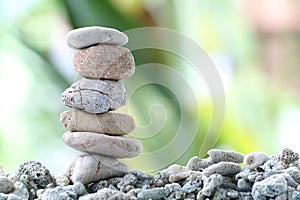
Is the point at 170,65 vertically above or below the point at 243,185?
above

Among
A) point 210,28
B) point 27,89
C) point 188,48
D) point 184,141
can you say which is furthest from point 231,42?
point 27,89

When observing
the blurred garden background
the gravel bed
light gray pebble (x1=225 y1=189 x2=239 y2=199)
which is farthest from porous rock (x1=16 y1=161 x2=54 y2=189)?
the blurred garden background

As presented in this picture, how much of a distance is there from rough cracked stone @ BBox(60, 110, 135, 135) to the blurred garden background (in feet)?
2.16

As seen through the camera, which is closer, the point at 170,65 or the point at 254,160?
the point at 254,160

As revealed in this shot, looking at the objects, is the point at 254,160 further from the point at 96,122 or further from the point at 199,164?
the point at 96,122

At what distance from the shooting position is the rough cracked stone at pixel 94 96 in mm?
737

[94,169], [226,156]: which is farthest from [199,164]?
[94,169]

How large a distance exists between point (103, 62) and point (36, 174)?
16 cm

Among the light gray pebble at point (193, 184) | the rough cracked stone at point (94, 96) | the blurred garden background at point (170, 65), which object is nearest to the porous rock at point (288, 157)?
the light gray pebble at point (193, 184)

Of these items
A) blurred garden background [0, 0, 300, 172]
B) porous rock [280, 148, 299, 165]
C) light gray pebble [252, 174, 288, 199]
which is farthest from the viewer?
blurred garden background [0, 0, 300, 172]

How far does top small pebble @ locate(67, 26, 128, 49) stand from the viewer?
74cm

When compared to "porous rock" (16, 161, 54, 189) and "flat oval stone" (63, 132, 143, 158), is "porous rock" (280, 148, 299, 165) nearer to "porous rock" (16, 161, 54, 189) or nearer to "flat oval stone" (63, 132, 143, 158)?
"flat oval stone" (63, 132, 143, 158)

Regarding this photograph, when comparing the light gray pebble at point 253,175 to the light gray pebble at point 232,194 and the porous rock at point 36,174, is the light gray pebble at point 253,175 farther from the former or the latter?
the porous rock at point 36,174

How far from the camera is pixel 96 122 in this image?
750 mm
